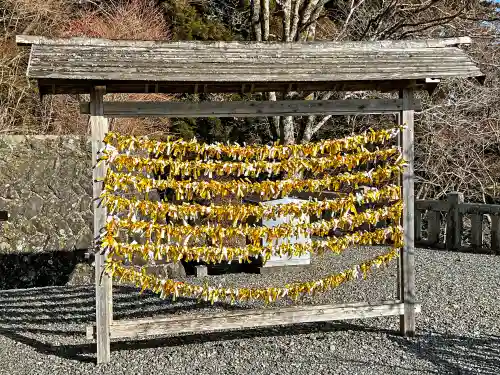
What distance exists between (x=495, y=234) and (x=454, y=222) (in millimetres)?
946

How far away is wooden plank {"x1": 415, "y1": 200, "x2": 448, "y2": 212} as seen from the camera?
12086 millimetres

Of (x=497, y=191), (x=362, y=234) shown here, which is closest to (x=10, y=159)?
(x=362, y=234)

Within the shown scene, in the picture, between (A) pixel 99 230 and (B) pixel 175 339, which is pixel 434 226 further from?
(A) pixel 99 230

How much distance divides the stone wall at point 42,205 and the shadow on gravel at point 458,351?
22.6ft

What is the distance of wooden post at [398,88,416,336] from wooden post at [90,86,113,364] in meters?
2.94

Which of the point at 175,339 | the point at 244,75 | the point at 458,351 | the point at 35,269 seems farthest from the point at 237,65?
the point at 35,269

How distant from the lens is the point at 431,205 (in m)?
12.4

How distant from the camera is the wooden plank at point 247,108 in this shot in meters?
5.30

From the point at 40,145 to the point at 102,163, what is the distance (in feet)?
21.8

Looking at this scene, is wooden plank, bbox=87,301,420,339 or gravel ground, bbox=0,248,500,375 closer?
gravel ground, bbox=0,248,500,375

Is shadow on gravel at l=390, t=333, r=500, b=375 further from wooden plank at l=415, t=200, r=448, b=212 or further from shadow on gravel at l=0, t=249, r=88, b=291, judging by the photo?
shadow on gravel at l=0, t=249, r=88, b=291

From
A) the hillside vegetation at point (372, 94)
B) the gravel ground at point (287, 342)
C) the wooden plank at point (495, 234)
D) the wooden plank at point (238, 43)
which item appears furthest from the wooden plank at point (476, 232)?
the wooden plank at point (238, 43)

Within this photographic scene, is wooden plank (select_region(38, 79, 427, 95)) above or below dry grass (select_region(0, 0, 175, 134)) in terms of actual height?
below

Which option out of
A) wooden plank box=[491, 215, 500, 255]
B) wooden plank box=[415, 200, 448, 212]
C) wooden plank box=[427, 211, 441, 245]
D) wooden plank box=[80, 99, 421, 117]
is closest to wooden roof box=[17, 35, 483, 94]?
wooden plank box=[80, 99, 421, 117]
